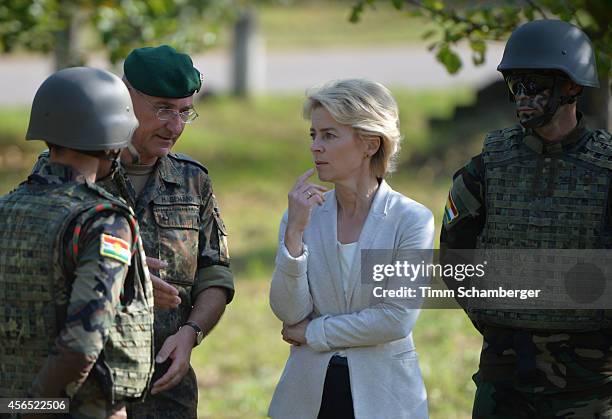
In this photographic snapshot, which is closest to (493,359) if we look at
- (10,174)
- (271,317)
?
(271,317)

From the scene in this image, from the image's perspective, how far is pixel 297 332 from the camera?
13.0 ft

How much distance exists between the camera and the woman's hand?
3.89m

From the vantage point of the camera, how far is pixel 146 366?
3.31 meters

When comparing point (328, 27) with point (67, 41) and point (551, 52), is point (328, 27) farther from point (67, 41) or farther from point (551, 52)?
point (551, 52)

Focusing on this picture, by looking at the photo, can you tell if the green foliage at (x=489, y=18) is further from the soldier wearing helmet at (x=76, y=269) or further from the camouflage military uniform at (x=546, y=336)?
the soldier wearing helmet at (x=76, y=269)

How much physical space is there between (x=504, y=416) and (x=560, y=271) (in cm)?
57

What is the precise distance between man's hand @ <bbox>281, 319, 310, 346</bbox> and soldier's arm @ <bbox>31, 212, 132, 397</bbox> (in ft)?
3.20

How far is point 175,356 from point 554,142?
1568 millimetres

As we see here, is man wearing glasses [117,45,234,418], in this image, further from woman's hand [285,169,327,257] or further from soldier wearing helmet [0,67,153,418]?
soldier wearing helmet [0,67,153,418]

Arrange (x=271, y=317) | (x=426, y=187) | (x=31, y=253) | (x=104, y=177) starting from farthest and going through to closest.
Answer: (x=426, y=187) < (x=271, y=317) < (x=104, y=177) < (x=31, y=253)

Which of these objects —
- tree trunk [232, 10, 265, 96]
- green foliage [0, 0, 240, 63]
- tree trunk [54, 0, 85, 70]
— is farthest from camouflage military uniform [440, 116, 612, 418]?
tree trunk [232, 10, 265, 96]

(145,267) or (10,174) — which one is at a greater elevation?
(10,174)

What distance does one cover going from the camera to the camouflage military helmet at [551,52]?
154 inches

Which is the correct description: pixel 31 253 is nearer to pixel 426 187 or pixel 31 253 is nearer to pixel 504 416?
pixel 504 416
